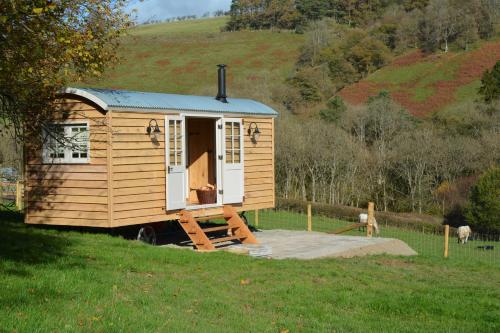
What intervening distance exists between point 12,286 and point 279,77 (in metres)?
69.6

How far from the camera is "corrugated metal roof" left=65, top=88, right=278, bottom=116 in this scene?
13.0 metres

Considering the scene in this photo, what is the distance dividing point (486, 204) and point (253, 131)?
54.3 feet

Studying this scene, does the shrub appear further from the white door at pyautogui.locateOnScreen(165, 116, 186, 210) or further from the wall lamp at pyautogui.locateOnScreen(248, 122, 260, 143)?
the white door at pyautogui.locateOnScreen(165, 116, 186, 210)

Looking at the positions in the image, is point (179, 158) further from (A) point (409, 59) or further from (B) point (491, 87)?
(A) point (409, 59)

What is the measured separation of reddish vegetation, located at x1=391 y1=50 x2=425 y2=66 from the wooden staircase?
57915 millimetres

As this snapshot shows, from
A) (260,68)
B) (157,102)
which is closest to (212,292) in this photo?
(157,102)

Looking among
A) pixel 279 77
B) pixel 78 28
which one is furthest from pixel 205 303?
pixel 279 77

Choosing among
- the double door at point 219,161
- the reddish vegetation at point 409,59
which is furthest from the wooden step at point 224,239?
the reddish vegetation at point 409,59

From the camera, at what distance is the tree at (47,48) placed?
9.87 meters

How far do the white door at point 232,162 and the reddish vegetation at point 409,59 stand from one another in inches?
2249

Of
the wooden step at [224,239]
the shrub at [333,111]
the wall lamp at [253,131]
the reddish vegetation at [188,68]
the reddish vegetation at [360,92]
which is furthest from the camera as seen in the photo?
the reddish vegetation at [188,68]

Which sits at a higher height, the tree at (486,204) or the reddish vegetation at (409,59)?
the reddish vegetation at (409,59)

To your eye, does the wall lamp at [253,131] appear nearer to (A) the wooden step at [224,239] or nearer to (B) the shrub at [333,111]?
(A) the wooden step at [224,239]

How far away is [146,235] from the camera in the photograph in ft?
47.5
